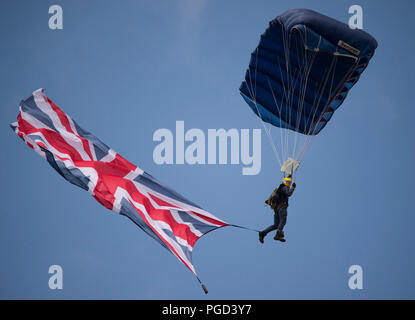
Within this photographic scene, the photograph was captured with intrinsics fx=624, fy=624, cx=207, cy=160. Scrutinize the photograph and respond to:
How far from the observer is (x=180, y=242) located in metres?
17.6

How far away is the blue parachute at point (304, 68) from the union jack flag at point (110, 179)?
460 cm

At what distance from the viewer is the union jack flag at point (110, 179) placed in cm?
1788

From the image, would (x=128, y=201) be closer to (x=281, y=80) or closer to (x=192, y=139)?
(x=281, y=80)

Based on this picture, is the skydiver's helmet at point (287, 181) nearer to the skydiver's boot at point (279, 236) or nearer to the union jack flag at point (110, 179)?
the skydiver's boot at point (279, 236)

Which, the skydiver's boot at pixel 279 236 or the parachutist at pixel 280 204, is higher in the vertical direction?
the parachutist at pixel 280 204

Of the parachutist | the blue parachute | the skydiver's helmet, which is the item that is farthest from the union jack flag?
the blue parachute

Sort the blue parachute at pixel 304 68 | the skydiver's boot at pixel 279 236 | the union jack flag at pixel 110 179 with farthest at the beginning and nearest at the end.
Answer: the union jack flag at pixel 110 179 < the blue parachute at pixel 304 68 < the skydiver's boot at pixel 279 236

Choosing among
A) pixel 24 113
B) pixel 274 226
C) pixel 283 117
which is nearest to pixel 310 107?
pixel 283 117

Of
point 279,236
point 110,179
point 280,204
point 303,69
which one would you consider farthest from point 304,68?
point 110,179

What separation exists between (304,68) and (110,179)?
6.92 metres

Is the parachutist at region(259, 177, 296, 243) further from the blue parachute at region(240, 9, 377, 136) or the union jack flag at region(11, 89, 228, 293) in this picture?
the blue parachute at region(240, 9, 377, 136)

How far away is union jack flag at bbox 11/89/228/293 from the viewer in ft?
58.6

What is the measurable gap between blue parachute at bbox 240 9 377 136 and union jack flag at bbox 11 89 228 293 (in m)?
4.60

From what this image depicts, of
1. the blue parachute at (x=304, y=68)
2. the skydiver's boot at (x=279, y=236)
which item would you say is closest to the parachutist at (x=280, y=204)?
the skydiver's boot at (x=279, y=236)
